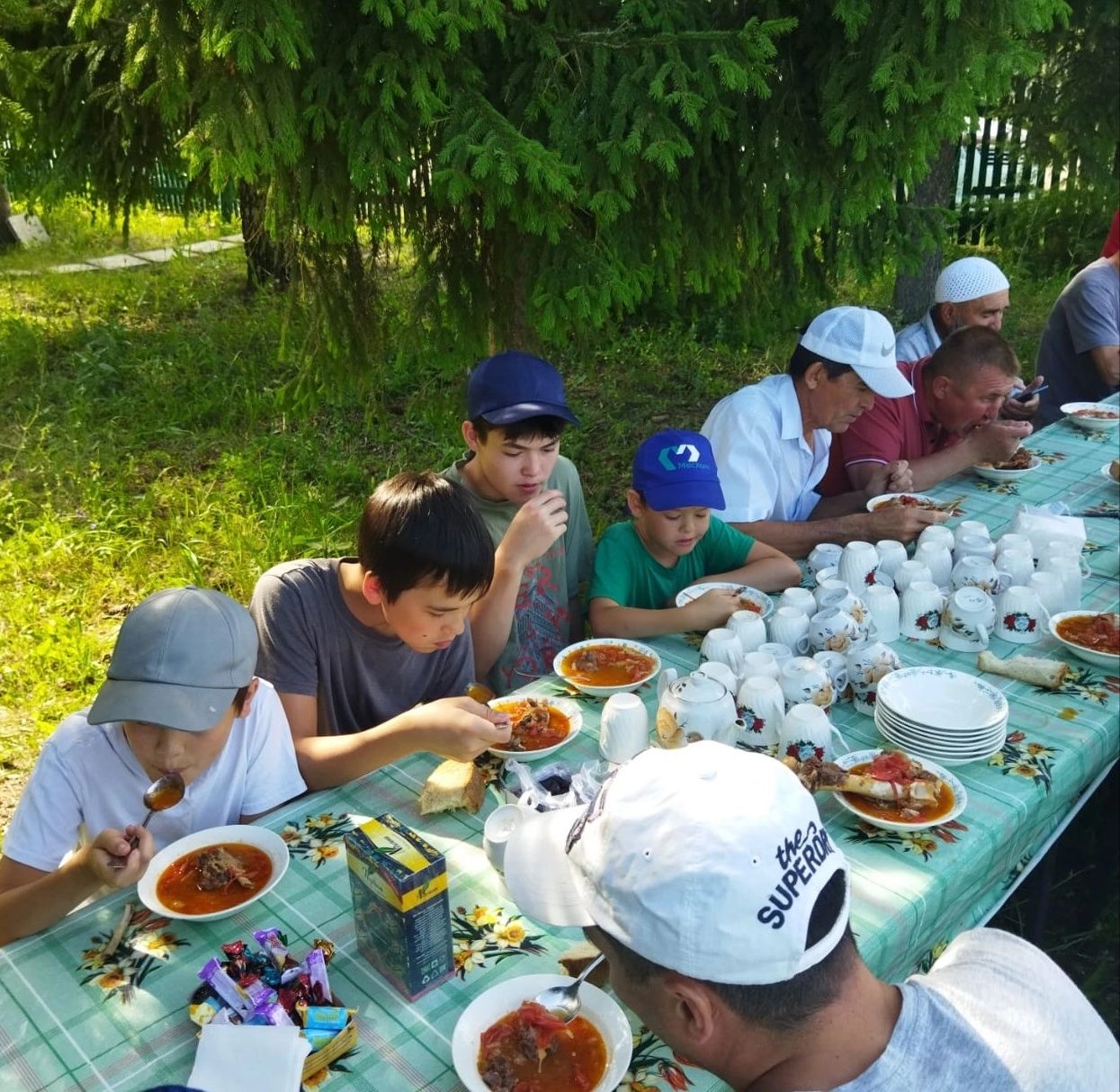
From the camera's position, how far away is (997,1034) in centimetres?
120

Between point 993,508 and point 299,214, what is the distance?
2.86 meters

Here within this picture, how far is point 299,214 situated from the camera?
3846 millimetres

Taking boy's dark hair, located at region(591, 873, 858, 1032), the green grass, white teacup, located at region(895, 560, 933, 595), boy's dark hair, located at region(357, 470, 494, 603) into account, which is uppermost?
boy's dark hair, located at region(357, 470, 494, 603)

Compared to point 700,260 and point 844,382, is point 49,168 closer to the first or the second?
point 700,260

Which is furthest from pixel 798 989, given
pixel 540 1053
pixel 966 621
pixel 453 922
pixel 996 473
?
pixel 996 473

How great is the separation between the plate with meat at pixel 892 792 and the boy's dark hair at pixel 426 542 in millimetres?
777

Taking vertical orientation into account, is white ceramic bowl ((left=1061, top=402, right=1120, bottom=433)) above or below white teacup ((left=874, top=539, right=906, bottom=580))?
below

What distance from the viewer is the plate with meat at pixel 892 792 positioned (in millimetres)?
1888

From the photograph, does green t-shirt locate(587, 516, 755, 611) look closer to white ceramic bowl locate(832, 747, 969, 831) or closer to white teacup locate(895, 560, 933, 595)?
white teacup locate(895, 560, 933, 595)

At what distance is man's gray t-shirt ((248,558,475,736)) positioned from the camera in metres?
2.21

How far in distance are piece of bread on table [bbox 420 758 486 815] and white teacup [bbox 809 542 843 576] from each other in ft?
4.69

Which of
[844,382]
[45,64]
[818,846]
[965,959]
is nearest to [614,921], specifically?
[818,846]

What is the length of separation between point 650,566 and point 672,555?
0.08m

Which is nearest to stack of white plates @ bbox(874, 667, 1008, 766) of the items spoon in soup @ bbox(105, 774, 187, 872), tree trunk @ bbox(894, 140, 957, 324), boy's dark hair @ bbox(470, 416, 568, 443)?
boy's dark hair @ bbox(470, 416, 568, 443)
